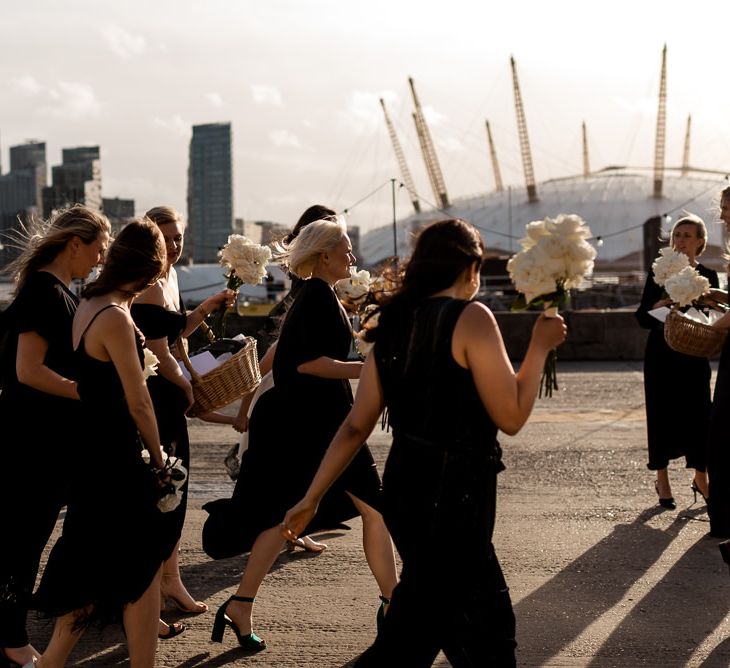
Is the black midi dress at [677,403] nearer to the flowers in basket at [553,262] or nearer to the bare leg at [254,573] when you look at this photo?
the bare leg at [254,573]

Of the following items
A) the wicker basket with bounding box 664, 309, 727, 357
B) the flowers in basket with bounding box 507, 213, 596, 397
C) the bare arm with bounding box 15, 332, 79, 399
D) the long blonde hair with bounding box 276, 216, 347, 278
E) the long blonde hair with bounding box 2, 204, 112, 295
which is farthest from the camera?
the wicker basket with bounding box 664, 309, 727, 357

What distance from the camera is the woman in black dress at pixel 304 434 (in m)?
4.92

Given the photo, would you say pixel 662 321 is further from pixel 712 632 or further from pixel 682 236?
pixel 712 632

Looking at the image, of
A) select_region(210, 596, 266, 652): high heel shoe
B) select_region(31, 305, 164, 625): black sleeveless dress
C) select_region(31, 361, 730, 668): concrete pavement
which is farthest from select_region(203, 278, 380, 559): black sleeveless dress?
select_region(31, 305, 164, 625): black sleeveless dress

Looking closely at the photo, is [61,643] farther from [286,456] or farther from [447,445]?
[447,445]

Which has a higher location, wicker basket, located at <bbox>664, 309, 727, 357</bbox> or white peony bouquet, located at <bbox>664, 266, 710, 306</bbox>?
white peony bouquet, located at <bbox>664, 266, 710, 306</bbox>

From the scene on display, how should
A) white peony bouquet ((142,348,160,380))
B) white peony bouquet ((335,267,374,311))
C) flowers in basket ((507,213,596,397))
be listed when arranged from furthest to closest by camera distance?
white peony bouquet ((335,267,374,311)), white peony bouquet ((142,348,160,380)), flowers in basket ((507,213,596,397))

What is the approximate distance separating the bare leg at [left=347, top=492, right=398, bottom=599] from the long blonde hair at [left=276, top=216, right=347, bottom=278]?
3.59 feet

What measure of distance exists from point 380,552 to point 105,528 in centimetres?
127

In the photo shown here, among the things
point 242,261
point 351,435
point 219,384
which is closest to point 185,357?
point 219,384

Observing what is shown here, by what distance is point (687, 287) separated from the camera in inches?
246

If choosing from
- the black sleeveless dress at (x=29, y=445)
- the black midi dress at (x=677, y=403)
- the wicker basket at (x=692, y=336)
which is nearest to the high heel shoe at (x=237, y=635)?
the black sleeveless dress at (x=29, y=445)

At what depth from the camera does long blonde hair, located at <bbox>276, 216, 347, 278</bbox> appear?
197 inches

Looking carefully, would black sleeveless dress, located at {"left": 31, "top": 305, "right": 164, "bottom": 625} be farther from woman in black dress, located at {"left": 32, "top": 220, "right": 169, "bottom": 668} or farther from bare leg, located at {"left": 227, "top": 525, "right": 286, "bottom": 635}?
bare leg, located at {"left": 227, "top": 525, "right": 286, "bottom": 635}
